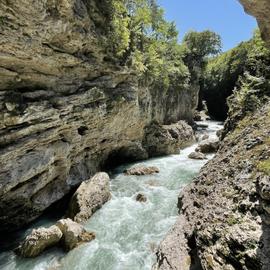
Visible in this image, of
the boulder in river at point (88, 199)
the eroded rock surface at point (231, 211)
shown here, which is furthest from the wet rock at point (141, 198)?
the eroded rock surface at point (231, 211)

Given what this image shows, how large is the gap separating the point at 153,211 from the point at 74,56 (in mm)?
10851

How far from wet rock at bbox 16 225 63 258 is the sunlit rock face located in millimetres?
14251

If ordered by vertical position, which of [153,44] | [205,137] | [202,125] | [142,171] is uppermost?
[153,44]

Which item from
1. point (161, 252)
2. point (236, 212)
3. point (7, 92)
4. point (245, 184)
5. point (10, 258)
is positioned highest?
point (7, 92)

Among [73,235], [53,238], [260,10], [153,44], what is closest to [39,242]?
[53,238]

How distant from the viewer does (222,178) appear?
33.5 ft

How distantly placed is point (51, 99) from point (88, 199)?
653 cm

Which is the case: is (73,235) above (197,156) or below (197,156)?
above

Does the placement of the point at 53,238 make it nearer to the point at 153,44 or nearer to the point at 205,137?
the point at 153,44

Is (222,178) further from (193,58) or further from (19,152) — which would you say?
(193,58)

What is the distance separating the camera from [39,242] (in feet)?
43.2

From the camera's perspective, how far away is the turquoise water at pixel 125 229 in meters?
12.5

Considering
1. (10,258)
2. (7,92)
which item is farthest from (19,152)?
(10,258)

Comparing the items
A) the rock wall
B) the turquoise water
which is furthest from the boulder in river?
the rock wall
